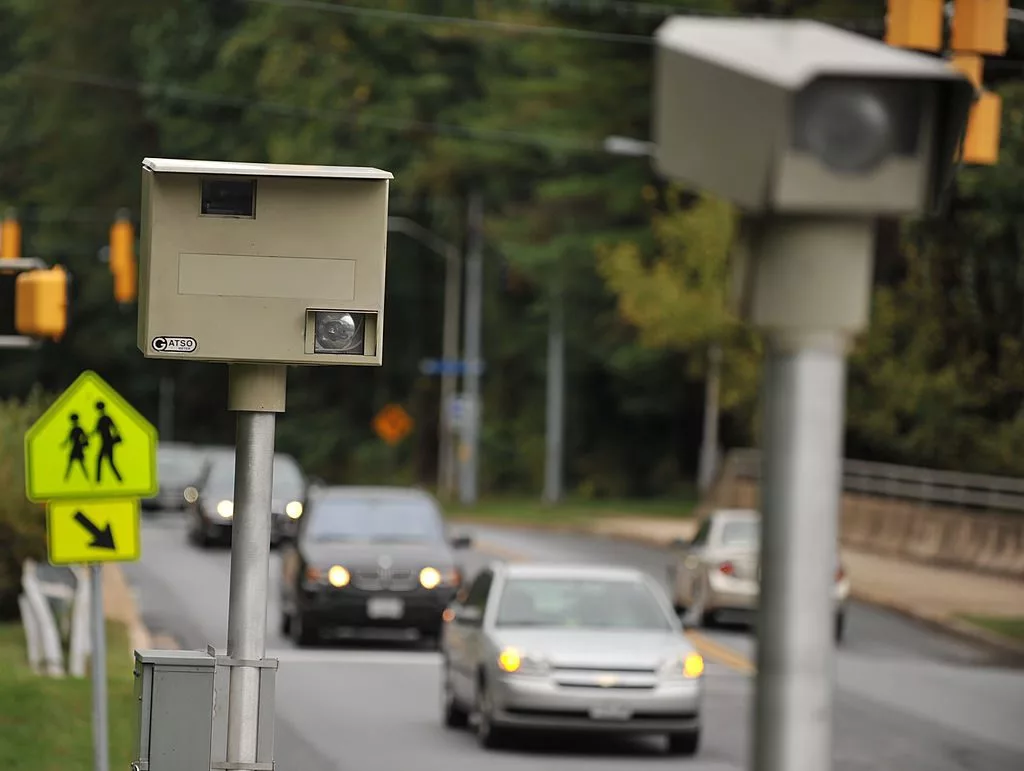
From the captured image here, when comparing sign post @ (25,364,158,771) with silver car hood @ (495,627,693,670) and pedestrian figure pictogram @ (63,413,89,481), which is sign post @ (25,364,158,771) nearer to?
pedestrian figure pictogram @ (63,413,89,481)

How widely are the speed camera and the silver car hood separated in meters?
8.93

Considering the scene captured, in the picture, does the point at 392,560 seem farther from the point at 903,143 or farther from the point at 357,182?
the point at 903,143

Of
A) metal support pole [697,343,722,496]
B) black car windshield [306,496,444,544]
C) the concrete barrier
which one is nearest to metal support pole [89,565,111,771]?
black car windshield [306,496,444,544]

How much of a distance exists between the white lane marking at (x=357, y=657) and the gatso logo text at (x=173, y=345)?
15.4 meters

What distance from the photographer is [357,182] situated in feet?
28.5

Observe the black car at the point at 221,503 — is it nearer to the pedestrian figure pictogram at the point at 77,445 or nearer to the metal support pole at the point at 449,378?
the metal support pole at the point at 449,378

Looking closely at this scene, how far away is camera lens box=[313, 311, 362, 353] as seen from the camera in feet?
28.6

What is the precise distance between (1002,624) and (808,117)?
25.9m

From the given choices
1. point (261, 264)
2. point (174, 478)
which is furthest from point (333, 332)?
point (174, 478)

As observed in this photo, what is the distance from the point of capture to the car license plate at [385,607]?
82.2ft

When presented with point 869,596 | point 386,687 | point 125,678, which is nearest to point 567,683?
point 125,678

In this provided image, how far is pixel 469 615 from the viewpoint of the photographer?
18.8 m

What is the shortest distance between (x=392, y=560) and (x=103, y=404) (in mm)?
11919

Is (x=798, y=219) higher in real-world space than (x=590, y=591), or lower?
higher
